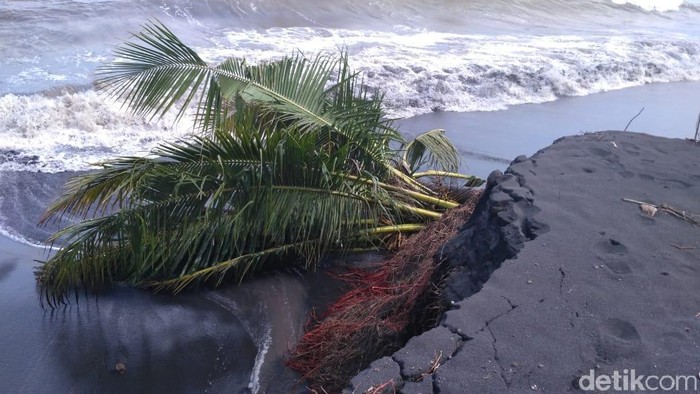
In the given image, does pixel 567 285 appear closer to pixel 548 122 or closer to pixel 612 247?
pixel 612 247

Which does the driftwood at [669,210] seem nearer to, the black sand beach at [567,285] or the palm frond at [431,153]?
the black sand beach at [567,285]

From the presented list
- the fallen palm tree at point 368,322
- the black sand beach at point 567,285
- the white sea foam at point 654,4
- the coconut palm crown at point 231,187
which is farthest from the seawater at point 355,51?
the black sand beach at point 567,285

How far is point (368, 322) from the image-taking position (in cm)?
477

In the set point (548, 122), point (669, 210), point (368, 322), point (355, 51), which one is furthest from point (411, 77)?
point (368, 322)

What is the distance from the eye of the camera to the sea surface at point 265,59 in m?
5.27

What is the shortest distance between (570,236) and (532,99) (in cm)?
876

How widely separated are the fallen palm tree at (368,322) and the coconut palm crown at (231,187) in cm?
53

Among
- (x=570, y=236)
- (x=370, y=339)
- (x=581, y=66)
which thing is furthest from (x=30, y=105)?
(x=581, y=66)

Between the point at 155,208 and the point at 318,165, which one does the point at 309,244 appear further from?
the point at 155,208

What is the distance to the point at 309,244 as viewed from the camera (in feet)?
19.5

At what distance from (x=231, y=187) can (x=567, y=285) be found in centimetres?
244

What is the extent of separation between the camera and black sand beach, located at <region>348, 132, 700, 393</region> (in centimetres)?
338

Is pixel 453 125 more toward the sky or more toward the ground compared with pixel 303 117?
more toward the ground

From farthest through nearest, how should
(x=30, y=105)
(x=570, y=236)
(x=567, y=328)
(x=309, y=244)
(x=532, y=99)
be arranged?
(x=532, y=99) < (x=30, y=105) < (x=309, y=244) < (x=570, y=236) < (x=567, y=328)
